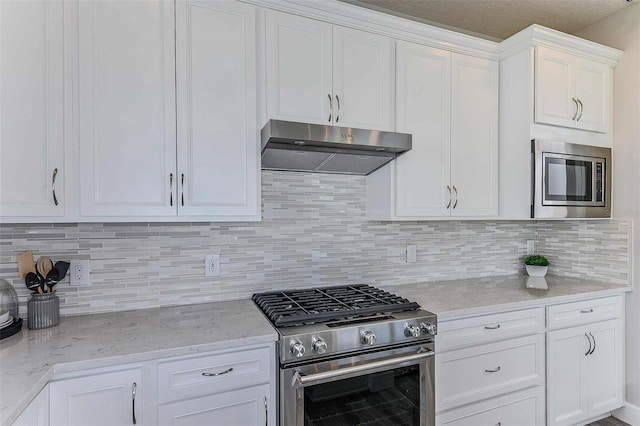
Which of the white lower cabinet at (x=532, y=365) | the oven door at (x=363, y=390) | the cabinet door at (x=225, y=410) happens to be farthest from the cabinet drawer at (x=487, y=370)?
the cabinet door at (x=225, y=410)

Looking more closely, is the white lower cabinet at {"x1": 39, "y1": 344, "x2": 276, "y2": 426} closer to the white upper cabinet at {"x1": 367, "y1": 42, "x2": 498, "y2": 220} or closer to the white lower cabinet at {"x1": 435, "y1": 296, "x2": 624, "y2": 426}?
the white lower cabinet at {"x1": 435, "y1": 296, "x2": 624, "y2": 426}

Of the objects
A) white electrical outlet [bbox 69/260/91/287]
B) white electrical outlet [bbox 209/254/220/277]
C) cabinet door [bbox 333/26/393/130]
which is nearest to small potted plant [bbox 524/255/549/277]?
cabinet door [bbox 333/26/393/130]

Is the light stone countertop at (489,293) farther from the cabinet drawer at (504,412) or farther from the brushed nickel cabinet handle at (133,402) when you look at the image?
the brushed nickel cabinet handle at (133,402)

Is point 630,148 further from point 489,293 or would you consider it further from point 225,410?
point 225,410

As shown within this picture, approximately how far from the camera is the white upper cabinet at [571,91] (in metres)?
2.29

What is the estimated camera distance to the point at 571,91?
2391 mm

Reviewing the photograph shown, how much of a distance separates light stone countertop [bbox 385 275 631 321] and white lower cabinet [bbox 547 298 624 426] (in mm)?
185

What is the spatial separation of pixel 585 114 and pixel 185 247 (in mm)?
2817

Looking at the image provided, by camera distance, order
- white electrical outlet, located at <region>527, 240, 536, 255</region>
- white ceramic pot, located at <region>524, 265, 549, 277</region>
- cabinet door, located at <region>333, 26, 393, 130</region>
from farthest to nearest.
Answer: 1. white electrical outlet, located at <region>527, 240, 536, 255</region>
2. white ceramic pot, located at <region>524, 265, 549, 277</region>
3. cabinet door, located at <region>333, 26, 393, 130</region>

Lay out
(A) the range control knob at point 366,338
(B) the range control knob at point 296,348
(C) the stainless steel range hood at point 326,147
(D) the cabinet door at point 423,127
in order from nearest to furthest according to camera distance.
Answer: (B) the range control knob at point 296,348, (A) the range control knob at point 366,338, (C) the stainless steel range hood at point 326,147, (D) the cabinet door at point 423,127

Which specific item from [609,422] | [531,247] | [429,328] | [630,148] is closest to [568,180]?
[630,148]

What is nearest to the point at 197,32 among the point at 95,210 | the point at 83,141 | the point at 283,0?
the point at 283,0

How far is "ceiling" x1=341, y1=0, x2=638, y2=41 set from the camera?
2414 millimetres

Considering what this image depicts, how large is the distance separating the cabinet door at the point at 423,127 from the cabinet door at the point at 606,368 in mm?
1362
